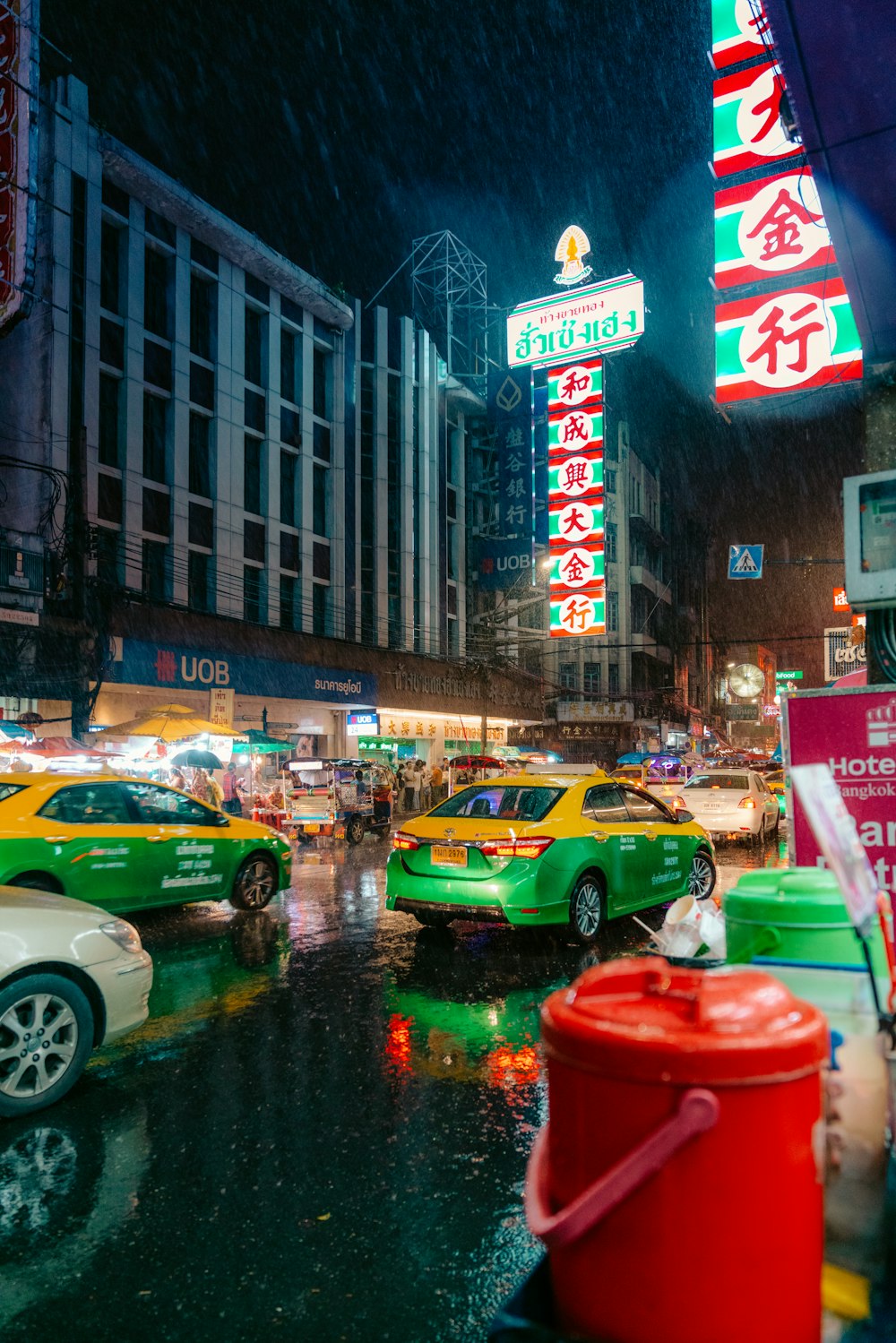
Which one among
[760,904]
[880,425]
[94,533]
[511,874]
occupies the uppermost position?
[94,533]

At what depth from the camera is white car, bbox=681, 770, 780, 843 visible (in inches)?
655

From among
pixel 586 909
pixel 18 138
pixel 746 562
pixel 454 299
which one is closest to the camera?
pixel 586 909

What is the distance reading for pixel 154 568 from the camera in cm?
3064

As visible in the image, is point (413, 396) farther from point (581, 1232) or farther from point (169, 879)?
point (581, 1232)

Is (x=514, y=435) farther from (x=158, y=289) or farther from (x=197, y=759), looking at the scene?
(x=197, y=759)

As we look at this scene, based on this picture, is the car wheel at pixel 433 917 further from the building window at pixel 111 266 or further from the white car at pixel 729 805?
the building window at pixel 111 266

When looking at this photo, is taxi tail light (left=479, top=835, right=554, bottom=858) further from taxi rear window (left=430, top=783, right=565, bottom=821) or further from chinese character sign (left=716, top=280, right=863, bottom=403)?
chinese character sign (left=716, top=280, right=863, bottom=403)

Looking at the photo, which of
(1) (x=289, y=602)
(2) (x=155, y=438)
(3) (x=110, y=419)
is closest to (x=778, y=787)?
(1) (x=289, y=602)

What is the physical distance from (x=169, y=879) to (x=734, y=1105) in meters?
8.43

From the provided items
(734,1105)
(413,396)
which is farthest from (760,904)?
(413,396)

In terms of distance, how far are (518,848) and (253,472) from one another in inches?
1200

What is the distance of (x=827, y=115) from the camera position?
157 inches

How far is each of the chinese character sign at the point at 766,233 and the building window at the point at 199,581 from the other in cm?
2533

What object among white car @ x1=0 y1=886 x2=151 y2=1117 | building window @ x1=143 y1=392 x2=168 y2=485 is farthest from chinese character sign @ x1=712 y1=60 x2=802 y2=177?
building window @ x1=143 y1=392 x2=168 y2=485
